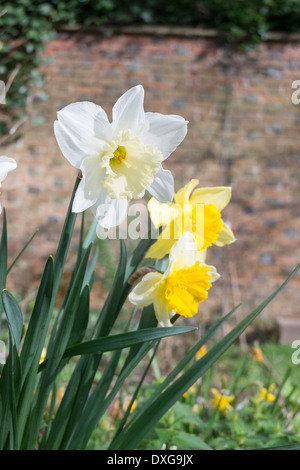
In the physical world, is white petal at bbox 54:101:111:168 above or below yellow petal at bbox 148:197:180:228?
above

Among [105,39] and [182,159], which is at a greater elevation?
[105,39]

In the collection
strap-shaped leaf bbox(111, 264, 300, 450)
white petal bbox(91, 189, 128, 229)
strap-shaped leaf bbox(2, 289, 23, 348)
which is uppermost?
white petal bbox(91, 189, 128, 229)

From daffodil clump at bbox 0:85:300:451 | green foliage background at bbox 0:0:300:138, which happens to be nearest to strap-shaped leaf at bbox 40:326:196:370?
daffodil clump at bbox 0:85:300:451

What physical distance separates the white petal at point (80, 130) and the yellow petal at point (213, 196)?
0.23 m

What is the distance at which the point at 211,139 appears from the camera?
357 centimetres

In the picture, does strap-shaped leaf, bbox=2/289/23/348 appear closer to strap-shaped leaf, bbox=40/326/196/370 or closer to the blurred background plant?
strap-shaped leaf, bbox=40/326/196/370

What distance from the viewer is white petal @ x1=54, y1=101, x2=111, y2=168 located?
Result: 72 centimetres

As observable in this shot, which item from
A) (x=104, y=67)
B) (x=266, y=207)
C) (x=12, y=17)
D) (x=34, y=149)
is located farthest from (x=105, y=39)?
(x=266, y=207)

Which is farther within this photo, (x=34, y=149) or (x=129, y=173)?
(x=34, y=149)

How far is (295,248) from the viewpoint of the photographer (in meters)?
3.62

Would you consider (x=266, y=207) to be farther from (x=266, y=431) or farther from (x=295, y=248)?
(x=266, y=431)

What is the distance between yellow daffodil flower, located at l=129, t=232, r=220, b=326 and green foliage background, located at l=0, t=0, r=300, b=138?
2.90 meters

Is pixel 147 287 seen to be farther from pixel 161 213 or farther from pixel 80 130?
pixel 80 130

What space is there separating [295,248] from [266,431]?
8.04ft
